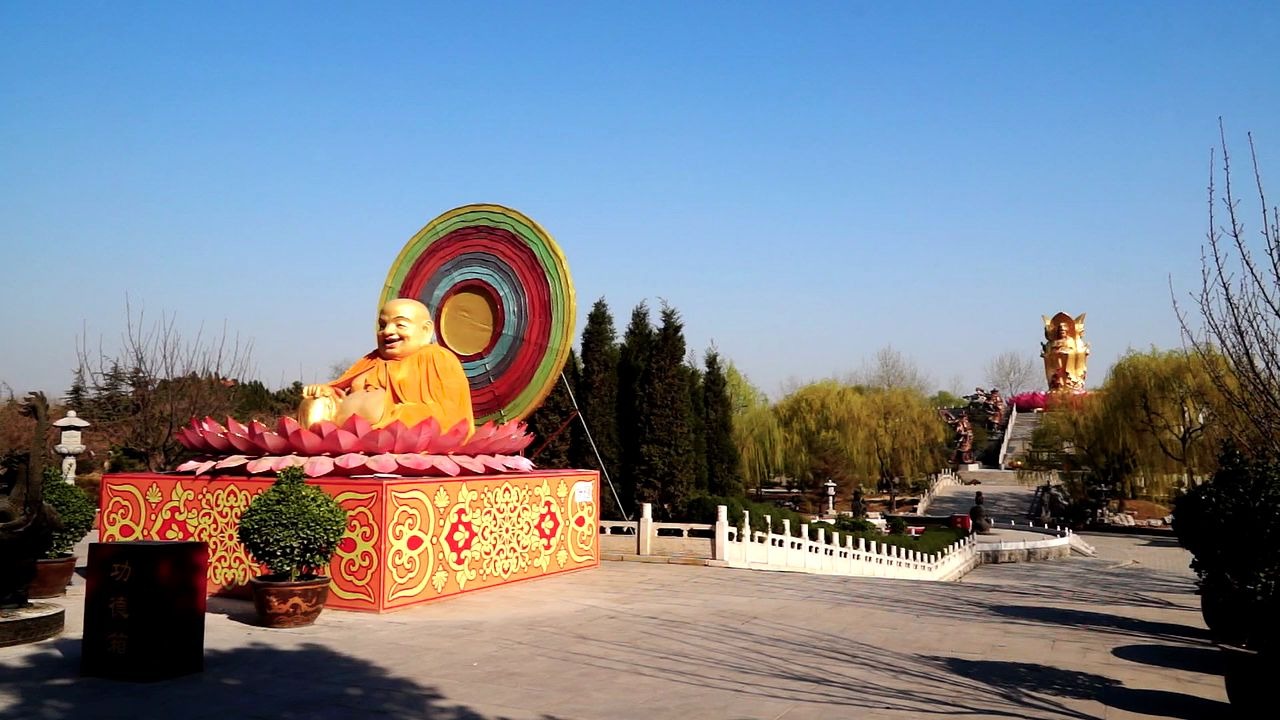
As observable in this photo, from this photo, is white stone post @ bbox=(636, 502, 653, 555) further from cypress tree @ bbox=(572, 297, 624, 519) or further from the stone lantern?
the stone lantern

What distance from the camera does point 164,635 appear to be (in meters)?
5.95

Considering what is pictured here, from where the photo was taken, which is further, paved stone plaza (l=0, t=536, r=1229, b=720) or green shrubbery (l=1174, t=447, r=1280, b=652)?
green shrubbery (l=1174, t=447, r=1280, b=652)

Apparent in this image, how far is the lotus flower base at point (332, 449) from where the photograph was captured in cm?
941

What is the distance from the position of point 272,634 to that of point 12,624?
177cm

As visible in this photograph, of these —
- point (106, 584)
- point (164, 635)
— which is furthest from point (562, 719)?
point (106, 584)

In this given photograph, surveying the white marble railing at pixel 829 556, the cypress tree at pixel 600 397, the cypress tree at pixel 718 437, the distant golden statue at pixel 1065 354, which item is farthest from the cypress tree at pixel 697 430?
the distant golden statue at pixel 1065 354

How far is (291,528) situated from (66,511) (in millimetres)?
3369

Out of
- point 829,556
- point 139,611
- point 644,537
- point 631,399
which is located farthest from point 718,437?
point 139,611

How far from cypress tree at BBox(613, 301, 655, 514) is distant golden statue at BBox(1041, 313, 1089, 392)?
154 feet

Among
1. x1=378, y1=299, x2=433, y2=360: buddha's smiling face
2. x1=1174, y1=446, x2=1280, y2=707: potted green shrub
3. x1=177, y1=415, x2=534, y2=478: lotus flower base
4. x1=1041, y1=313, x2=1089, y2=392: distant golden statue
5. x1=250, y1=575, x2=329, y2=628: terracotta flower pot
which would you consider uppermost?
x1=1041, y1=313, x2=1089, y2=392: distant golden statue

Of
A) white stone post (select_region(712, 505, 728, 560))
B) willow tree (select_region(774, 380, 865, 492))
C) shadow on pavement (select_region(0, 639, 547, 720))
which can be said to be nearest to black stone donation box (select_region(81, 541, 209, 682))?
shadow on pavement (select_region(0, 639, 547, 720))

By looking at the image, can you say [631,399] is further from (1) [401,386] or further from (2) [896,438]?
(2) [896,438]

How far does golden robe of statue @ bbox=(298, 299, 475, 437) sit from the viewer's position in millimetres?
10398

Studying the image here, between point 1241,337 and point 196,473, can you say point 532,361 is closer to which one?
point 196,473
